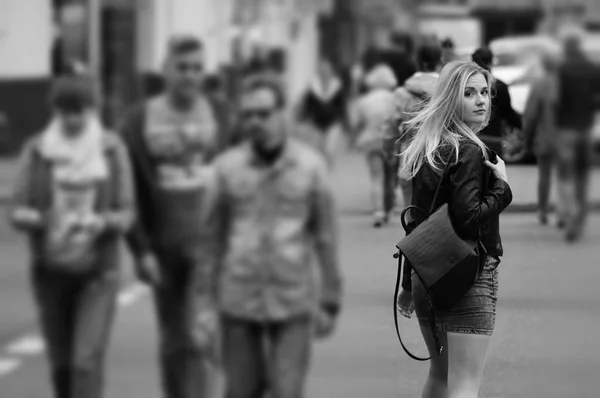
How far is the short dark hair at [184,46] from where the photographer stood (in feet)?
22.7

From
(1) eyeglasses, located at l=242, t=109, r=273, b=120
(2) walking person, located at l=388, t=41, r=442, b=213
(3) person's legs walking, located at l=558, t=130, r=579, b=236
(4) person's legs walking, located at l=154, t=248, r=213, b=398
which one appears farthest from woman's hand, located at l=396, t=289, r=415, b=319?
(3) person's legs walking, located at l=558, t=130, r=579, b=236

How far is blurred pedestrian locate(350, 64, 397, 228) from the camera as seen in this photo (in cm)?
190

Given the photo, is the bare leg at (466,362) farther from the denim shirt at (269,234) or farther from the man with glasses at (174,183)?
the man with glasses at (174,183)

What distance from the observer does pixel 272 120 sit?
5539 millimetres

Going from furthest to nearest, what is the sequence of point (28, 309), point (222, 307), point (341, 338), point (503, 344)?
point (28, 309), point (341, 338), point (222, 307), point (503, 344)

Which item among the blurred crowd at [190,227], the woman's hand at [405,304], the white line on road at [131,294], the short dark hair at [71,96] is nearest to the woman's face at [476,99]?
the woman's hand at [405,304]

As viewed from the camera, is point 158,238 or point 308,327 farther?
point 158,238

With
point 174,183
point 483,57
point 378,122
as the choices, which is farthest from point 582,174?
point 483,57

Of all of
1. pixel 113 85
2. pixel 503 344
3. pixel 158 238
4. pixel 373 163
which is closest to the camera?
pixel 503 344

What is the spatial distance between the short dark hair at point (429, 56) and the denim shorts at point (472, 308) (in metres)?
0.25

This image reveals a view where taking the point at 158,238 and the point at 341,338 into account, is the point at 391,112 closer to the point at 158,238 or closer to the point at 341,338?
the point at 158,238

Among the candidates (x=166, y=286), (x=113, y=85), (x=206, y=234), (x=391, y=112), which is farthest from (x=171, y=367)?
(x=113, y=85)

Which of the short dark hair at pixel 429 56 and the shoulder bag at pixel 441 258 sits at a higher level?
the short dark hair at pixel 429 56

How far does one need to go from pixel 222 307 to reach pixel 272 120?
2.38 feet
